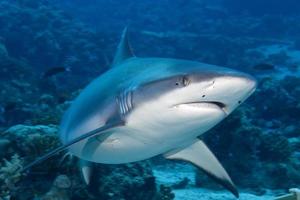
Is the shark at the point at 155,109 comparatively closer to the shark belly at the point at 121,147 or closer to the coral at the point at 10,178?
the shark belly at the point at 121,147

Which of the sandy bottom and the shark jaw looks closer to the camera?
the shark jaw

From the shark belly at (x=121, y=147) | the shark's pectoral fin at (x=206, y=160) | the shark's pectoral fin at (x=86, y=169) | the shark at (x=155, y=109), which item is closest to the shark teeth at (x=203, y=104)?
the shark at (x=155, y=109)

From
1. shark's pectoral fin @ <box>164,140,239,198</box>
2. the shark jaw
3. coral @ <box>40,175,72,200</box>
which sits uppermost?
the shark jaw

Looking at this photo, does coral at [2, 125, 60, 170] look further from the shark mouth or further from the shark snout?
the shark snout

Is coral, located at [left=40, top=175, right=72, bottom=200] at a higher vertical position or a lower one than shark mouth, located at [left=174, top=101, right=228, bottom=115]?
lower

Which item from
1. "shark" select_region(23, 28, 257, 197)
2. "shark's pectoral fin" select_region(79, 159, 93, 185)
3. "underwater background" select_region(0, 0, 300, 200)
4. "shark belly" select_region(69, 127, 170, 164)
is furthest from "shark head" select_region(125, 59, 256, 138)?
"underwater background" select_region(0, 0, 300, 200)

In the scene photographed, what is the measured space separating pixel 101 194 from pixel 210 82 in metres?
3.75

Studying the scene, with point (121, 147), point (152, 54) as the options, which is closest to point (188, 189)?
point (121, 147)

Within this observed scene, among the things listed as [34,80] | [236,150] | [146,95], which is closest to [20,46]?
[34,80]

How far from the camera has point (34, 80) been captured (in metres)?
16.1

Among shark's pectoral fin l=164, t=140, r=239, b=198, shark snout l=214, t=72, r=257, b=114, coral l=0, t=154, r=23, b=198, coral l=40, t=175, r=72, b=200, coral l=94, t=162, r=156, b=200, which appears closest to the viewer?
shark snout l=214, t=72, r=257, b=114

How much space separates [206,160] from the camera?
4102 mm

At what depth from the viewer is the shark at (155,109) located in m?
2.57

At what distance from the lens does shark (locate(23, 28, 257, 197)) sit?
8.44ft
